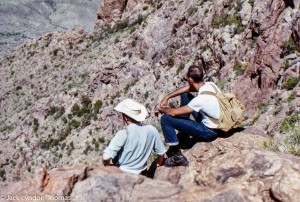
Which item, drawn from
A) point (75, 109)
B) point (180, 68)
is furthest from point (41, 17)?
point (180, 68)

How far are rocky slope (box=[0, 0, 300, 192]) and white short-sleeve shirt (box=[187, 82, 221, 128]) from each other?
1568mm

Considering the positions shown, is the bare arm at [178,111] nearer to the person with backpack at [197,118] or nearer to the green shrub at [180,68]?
the person with backpack at [197,118]

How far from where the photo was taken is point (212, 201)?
549cm

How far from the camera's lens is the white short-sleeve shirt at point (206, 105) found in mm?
7820

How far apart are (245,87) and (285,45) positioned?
8.41 ft

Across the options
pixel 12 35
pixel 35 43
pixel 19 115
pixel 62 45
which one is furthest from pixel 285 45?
pixel 12 35

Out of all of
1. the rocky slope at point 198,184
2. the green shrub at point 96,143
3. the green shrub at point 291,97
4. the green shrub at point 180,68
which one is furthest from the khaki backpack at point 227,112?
the green shrub at point 96,143

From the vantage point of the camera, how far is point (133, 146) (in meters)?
7.22

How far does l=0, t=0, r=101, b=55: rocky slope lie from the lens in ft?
416

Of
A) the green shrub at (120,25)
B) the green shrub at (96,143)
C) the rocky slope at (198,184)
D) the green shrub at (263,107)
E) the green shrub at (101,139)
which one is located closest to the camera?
the rocky slope at (198,184)

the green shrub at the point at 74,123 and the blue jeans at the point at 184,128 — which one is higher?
the green shrub at the point at 74,123

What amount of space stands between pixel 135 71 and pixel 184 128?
28.7 metres

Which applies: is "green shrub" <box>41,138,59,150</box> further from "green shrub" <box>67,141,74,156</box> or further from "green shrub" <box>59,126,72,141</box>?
"green shrub" <box>67,141,74,156</box>

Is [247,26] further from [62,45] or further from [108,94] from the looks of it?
[62,45]
